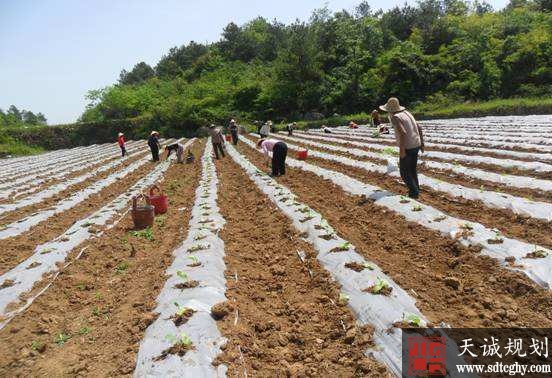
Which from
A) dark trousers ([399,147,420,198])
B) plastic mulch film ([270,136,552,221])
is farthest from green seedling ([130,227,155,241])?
plastic mulch film ([270,136,552,221])

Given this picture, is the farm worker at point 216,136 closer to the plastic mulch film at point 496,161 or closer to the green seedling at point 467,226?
the plastic mulch film at point 496,161

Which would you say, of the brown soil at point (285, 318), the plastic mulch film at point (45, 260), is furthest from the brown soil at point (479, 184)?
the plastic mulch film at point (45, 260)

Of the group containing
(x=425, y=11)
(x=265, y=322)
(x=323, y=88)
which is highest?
(x=425, y=11)

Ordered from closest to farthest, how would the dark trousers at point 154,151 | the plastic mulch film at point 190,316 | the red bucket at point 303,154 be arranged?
the plastic mulch film at point 190,316 → the red bucket at point 303,154 → the dark trousers at point 154,151

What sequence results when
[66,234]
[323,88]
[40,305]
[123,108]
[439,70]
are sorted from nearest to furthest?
1. [40,305]
2. [66,234]
3. [439,70]
4. [323,88]
5. [123,108]

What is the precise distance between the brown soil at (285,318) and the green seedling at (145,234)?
1519 millimetres

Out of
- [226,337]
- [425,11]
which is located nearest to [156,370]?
[226,337]

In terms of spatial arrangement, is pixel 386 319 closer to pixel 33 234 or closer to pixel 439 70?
pixel 33 234

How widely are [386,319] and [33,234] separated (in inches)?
279

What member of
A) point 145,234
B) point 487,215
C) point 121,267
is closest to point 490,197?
point 487,215

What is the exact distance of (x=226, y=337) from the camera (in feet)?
11.7

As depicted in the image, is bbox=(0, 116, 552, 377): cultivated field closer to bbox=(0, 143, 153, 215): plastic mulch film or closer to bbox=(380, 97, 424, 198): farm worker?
bbox=(380, 97, 424, 198): farm worker

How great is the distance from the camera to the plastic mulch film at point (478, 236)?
4.09 m

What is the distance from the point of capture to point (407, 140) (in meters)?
7.16
